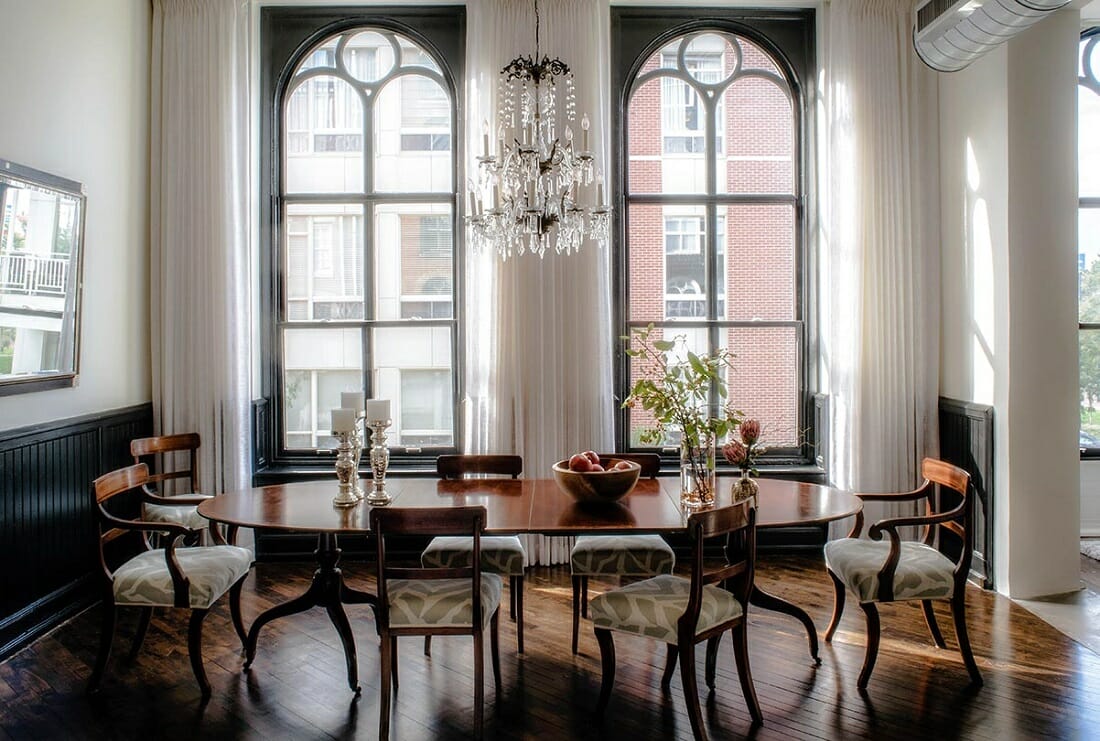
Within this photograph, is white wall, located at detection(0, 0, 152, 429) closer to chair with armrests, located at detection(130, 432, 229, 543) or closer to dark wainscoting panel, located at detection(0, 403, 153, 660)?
dark wainscoting panel, located at detection(0, 403, 153, 660)

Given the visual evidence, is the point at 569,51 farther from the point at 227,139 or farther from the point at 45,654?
the point at 45,654

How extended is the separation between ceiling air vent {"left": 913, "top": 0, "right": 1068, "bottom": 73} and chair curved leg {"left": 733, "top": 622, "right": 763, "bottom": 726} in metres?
2.97

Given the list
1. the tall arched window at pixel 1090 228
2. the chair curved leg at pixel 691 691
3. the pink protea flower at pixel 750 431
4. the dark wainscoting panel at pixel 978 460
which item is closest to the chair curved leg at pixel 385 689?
the chair curved leg at pixel 691 691

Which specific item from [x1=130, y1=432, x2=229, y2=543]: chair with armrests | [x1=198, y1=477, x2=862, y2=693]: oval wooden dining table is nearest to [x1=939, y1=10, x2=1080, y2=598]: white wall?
[x1=198, y1=477, x2=862, y2=693]: oval wooden dining table

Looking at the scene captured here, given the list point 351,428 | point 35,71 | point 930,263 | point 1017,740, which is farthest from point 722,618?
point 35,71

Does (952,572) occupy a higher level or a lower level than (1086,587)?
higher

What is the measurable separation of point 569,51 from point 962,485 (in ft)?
10.9

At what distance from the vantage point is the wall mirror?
3.41 metres

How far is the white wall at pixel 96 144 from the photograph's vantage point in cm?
362

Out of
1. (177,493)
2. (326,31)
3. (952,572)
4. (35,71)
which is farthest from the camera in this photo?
(326,31)

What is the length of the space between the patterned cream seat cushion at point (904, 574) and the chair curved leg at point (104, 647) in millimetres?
3000

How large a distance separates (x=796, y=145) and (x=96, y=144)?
425cm

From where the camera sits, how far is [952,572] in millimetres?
3176

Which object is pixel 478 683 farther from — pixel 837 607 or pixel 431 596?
pixel 837 607
